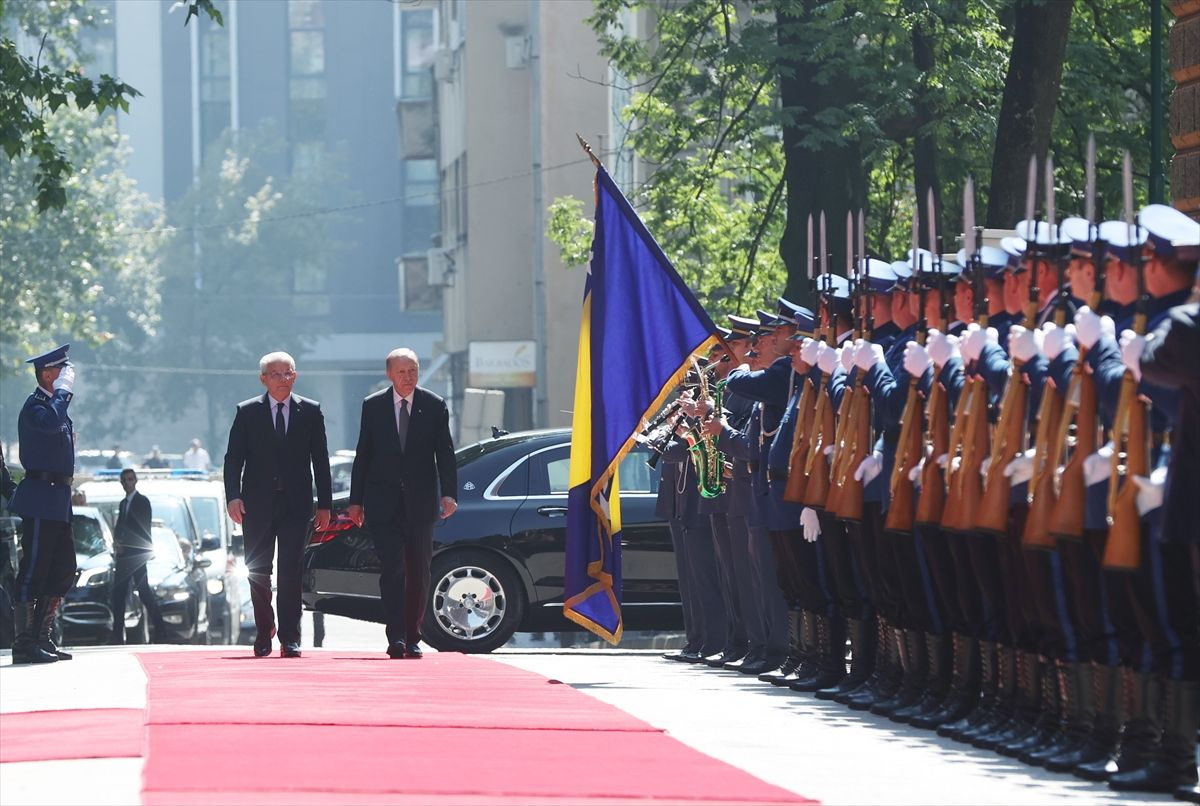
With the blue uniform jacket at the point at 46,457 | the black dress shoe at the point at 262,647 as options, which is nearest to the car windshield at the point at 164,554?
the blue uniform jacket at the point at 46,457

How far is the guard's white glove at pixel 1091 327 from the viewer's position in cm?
980

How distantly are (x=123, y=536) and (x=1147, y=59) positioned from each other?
10.6 m

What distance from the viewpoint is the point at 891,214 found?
27141mm

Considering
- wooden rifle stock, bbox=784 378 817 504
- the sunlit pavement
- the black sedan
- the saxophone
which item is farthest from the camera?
the black sedan

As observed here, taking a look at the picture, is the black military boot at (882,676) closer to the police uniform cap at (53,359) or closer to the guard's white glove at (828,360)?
the guard's white glove at (828,360)

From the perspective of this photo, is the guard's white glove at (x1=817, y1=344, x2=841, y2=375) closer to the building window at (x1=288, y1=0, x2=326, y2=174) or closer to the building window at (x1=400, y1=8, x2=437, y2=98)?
the building window at (x1=400, y1=8, x2=437, y2=98)

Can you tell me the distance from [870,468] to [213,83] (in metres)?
96.5

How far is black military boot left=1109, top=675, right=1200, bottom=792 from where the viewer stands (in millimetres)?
9453

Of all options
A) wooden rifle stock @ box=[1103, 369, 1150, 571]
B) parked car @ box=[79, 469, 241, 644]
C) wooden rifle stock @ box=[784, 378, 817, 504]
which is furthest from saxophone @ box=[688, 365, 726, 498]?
parked car @ box=[79, 469, 241, 644]

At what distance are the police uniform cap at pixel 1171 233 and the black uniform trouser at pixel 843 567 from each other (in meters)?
3.87

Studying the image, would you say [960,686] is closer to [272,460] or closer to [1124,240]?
[1124,240]

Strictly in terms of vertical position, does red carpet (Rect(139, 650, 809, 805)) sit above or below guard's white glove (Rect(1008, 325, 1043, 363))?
below

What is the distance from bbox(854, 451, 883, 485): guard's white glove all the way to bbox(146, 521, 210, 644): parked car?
11.7m

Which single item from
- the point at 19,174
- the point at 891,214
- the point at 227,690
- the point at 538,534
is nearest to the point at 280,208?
the point at 19,174
